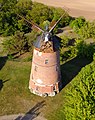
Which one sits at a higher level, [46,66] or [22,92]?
[46,66]


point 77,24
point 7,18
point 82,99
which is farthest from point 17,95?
point 77,24

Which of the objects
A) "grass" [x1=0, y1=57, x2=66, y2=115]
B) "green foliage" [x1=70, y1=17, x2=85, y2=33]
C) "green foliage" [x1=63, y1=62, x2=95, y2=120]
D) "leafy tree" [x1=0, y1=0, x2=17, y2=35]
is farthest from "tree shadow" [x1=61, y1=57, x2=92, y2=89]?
"leafy tree" [x1=0, y1=0, x2=17, y2=35]

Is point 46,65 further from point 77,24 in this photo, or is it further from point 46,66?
point 77,24

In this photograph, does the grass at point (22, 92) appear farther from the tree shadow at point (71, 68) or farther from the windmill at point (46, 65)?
the windmill at point (46, 65)

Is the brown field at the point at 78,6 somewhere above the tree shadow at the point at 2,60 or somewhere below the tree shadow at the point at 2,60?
above

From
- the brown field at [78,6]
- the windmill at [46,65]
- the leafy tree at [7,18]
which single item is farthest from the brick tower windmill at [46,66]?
the brown field at [78,6]

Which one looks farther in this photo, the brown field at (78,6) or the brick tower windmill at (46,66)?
the brown field at (78,6)

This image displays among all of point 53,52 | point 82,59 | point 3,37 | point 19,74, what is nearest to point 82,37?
point 82,59
